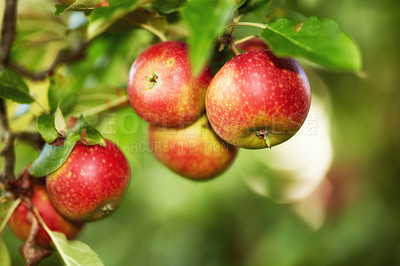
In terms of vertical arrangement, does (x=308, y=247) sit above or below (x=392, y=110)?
below

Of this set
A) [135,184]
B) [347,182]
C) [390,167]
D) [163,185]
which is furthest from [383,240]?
[135,184]

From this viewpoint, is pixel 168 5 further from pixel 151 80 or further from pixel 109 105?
pixel 109 105

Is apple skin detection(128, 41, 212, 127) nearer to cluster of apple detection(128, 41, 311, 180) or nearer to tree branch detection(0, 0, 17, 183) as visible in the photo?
cluster of apple detection(128, 41, 311, 180)

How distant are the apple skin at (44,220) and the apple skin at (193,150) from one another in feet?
1.47

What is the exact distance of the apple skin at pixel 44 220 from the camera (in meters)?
1.55

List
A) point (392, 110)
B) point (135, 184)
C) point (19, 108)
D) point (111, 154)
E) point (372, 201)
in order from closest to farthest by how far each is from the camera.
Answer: point (111, 154) < point (19, 108) < point (372, 201) < point (392, 110) < point (135, 184)

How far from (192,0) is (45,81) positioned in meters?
1.22

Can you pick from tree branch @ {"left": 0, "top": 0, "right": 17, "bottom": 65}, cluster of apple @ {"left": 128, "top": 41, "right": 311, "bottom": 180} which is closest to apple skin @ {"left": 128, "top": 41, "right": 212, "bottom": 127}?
cluster of apple @ {"left": 128, "top": 41, "right": 311, "bottom": 180}

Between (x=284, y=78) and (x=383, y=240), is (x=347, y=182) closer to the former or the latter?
(x=383, y=240)

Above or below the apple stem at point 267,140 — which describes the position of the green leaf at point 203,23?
above

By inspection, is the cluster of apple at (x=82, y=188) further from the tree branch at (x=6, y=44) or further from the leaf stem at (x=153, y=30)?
the leaf stem at (x=153, y=30)

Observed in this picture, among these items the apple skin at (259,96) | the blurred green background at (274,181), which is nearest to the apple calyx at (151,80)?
the apple skin at (259,96)

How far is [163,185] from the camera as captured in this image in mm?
3662

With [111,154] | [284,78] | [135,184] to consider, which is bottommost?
[135,184]
